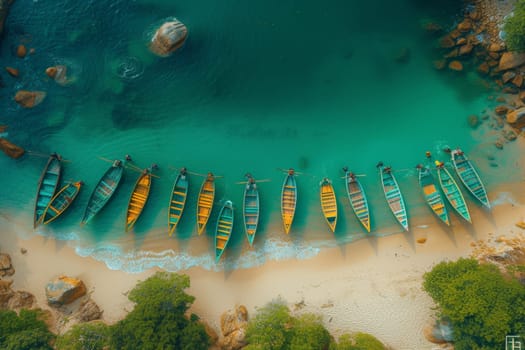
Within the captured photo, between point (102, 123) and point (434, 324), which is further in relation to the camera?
point (102, 123)

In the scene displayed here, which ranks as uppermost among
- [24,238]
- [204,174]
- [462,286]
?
[204,174]

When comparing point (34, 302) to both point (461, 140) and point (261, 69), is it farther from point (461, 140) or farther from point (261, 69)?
point (461, 140)

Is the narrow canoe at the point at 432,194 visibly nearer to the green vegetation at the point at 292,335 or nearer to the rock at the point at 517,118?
the rock at the point at 517,118

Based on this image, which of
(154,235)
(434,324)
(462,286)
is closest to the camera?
(462,286)

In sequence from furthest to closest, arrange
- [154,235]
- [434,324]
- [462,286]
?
[154,235], [434,324], [462,286]

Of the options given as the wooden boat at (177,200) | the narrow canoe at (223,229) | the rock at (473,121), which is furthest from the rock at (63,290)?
the rock at (473,121)

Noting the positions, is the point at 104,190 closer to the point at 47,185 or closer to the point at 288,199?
the point at 47,185

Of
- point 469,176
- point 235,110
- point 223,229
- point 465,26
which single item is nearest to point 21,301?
point 223,229

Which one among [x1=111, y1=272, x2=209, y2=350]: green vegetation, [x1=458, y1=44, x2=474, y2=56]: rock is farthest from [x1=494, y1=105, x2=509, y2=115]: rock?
[x1=111, y1=272, x2=209, y2=350]: green vegetation

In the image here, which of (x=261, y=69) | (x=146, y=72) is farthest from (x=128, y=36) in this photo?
(x=261, y=69)
